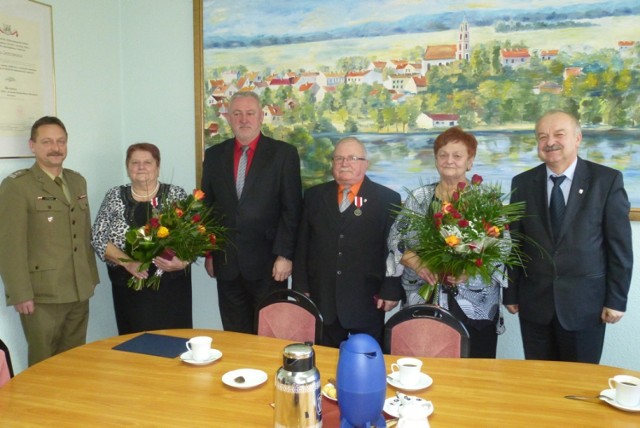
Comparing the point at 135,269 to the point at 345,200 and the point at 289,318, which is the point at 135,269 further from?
the point at 345,200

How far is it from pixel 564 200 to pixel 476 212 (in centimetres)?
53

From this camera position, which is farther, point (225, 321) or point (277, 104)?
point (277, 104)

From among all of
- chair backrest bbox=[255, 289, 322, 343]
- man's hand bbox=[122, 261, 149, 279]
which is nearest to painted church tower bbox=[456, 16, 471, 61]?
chair backrest bbox=[255, 289, 322, 343]

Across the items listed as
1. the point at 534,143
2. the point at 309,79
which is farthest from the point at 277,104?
the point at 534,143

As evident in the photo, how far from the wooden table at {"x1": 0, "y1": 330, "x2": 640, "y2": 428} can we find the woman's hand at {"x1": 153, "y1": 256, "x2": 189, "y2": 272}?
916mm

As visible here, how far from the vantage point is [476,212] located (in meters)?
2.45

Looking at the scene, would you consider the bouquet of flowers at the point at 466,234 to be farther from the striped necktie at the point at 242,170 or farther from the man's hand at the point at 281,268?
the striped necktie at the point at 242,170

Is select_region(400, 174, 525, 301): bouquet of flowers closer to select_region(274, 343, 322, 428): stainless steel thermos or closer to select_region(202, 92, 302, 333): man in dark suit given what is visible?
select_region(202, 92, 302, 333): man in dark suit

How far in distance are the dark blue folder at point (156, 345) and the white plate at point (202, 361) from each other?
0.06 m

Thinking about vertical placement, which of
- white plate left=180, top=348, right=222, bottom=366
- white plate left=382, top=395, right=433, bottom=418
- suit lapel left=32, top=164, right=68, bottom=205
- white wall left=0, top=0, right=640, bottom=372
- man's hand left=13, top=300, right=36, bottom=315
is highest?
white wall left=0, top=0, right=640, bottom=372

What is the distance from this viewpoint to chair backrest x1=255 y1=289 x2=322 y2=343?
2.50 metres

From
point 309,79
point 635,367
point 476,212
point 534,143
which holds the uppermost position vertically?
point 309,79

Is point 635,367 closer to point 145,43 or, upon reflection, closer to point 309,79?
point 309,79

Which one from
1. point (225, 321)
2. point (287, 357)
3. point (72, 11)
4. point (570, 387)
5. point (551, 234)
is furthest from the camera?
point (72, 11)
